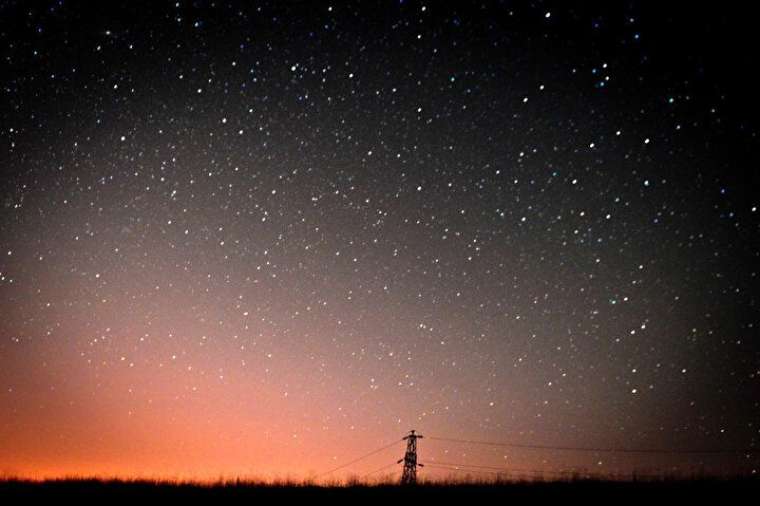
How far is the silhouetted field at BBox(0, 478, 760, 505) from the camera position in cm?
573

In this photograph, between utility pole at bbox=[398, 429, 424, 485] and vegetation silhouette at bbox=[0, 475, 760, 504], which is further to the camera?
utility pole at bbox=[398, 429, 424, 485]

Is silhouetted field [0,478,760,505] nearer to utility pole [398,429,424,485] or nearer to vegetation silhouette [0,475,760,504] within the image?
vegetation silhouette [0,475,760,504]

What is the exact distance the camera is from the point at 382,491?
670 centimetres

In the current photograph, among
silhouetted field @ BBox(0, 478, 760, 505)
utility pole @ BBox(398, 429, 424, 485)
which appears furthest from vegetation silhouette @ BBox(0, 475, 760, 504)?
utility pole @ BBox(398, 429, 424, 485)

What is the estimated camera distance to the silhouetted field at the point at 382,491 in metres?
5.73

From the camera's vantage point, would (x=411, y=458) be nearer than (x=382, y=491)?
No

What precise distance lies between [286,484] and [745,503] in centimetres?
568

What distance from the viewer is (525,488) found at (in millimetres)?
6461

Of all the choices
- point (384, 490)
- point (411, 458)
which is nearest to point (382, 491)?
point (384, 490)

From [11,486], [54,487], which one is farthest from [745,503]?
[11,486]

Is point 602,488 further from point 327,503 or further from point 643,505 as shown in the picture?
point 327,503

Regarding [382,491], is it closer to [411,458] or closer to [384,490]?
[384,490]

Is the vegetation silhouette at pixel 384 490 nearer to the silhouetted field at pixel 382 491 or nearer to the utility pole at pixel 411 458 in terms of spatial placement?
the silhouetted field at pixel 382 491

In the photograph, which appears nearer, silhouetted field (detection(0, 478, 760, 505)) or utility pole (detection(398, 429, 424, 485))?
silhouetted field (detection(0, 478, 760, 505))
